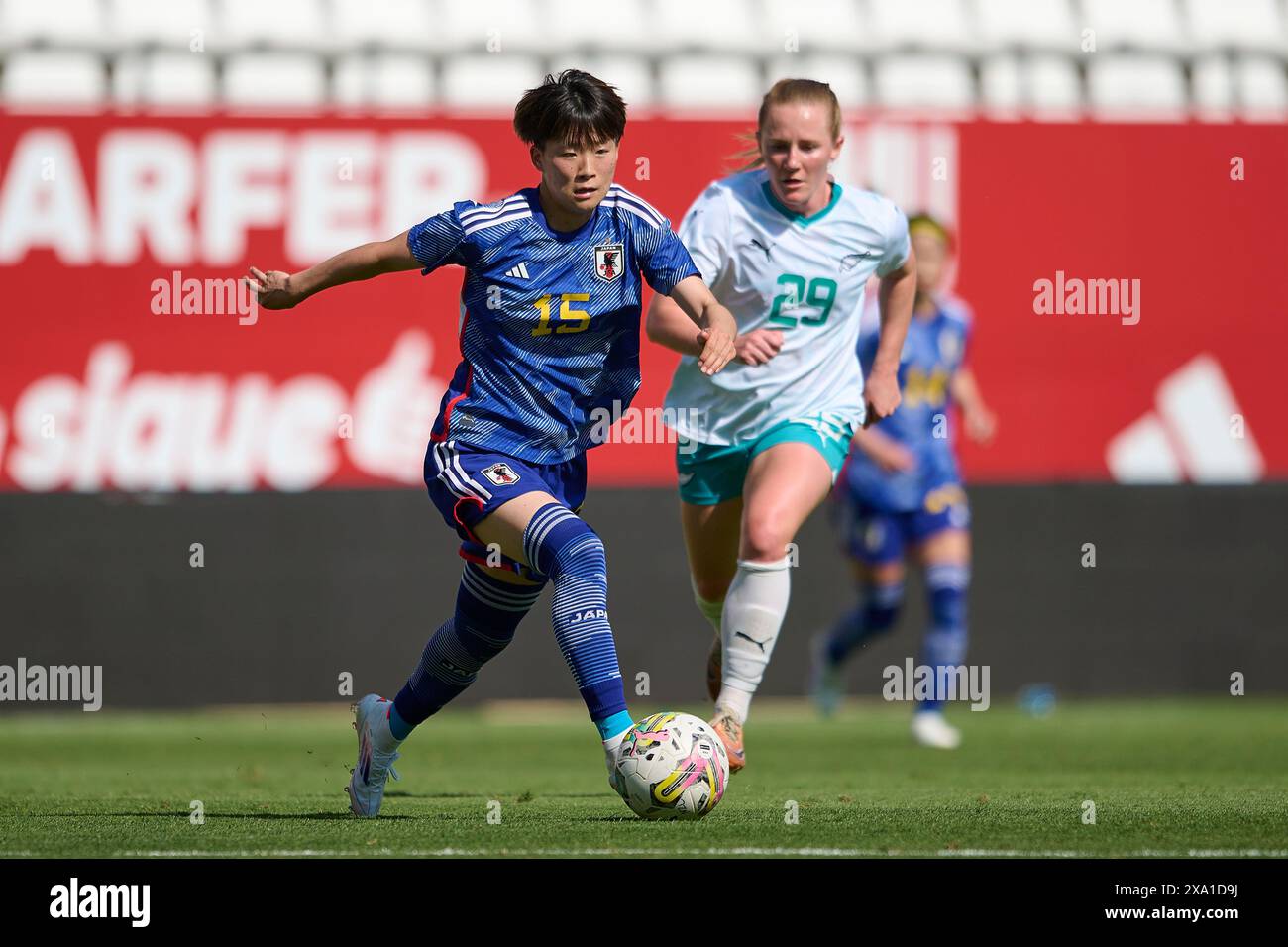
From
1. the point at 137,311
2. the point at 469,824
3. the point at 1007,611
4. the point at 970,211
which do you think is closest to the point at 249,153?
the point at 137,311

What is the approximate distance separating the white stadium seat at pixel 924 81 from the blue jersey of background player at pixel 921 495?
12.1ft

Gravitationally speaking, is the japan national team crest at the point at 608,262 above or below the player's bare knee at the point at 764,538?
above

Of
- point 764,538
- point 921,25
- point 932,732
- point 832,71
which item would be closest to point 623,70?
point 832,71

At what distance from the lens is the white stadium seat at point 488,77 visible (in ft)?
43.1

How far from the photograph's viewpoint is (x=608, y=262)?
5426 mm

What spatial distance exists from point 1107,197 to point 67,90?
738 centimetres

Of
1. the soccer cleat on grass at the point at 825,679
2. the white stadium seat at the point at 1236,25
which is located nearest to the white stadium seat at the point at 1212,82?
the white stadium seat at the point at 1236,25

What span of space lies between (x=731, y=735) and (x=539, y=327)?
1.47 metres

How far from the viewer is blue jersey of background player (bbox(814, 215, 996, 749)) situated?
31.9 feet

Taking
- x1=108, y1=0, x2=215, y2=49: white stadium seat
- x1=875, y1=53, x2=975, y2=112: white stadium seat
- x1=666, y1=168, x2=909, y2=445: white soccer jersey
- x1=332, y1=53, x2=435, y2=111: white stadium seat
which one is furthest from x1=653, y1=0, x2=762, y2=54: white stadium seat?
x1=666, y1=168, x2=909, y2=445: white soccer jersey

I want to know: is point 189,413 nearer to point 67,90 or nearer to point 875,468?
point 67,90

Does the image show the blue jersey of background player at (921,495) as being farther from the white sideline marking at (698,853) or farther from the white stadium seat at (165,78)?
the white stadium seat at (165,78)

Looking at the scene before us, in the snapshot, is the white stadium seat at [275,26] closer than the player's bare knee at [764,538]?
No

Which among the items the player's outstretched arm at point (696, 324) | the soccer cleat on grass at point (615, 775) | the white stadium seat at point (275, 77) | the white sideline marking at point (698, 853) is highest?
the white stadium seat at point (275, 77)
